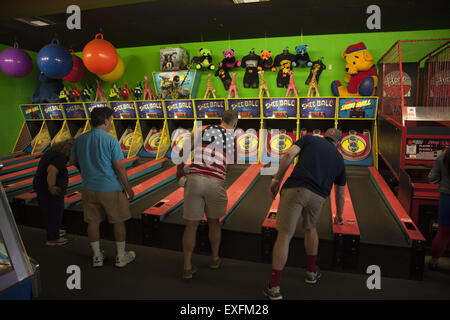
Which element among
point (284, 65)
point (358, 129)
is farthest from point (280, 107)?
point (358, 129)

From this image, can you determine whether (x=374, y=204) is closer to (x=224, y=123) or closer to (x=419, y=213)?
(x=419, y=213)

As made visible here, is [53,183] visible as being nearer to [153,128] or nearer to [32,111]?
[153,128]

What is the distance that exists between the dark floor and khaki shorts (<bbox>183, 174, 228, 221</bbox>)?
0.59 meters

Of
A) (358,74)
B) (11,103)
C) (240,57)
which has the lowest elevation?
(11,103)

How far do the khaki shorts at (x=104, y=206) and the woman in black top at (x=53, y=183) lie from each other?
0.59 metres

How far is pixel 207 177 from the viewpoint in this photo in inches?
94.4

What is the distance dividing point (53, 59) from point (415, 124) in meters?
5.78

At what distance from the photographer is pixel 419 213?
298 centimetres

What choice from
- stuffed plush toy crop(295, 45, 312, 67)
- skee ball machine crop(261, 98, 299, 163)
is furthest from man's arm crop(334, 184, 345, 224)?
stuffed plush toy crop(295, 45, 312, 67)

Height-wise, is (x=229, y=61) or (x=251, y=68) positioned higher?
(x=229, y=61)

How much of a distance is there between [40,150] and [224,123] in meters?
6.47

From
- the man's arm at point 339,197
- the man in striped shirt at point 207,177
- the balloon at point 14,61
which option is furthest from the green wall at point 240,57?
the man in striped shirt at point 207,177
